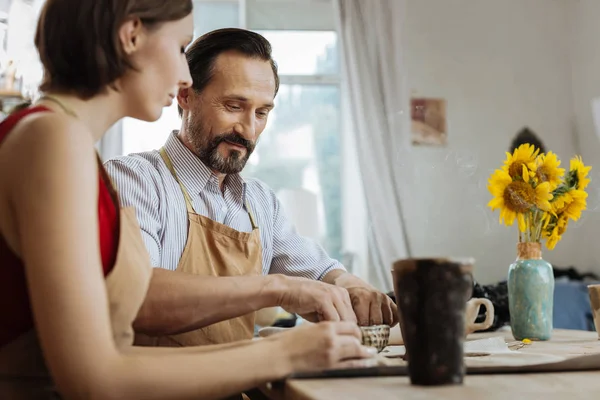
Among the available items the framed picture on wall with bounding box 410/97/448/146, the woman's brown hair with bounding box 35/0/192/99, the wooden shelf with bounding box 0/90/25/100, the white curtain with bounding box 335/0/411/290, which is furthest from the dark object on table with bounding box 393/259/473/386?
the framed picture on wall with bounding box 410/97/448/146

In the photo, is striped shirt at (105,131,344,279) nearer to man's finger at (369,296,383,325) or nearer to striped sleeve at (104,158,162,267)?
striped sleeve at (104,158,162,267)

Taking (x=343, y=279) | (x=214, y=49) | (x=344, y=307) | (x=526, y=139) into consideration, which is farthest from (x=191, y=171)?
(x=526, y=139)

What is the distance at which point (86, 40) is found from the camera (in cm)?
106

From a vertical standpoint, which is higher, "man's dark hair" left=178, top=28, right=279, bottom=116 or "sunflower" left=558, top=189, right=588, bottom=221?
"man's dark hair" left=178, top=28, right=279, bottom=116

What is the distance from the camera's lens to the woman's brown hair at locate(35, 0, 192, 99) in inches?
41.4

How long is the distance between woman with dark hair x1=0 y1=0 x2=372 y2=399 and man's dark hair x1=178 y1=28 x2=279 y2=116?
2.91 feet

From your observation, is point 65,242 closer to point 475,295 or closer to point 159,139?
point 475,295

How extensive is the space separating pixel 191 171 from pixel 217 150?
102 millimetres

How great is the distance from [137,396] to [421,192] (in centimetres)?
440

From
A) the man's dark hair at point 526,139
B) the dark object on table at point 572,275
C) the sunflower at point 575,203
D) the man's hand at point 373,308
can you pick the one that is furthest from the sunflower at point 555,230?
the man's dark hair at point 526,139

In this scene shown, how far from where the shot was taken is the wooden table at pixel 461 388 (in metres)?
0.81

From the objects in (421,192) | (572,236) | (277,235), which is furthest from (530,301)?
(572,236)

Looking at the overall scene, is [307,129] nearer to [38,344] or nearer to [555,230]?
[555,230]

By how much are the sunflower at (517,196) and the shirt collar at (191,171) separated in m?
0.67
